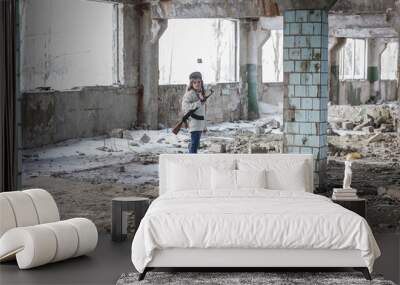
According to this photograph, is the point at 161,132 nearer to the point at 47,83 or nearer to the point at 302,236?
the point at 47,83

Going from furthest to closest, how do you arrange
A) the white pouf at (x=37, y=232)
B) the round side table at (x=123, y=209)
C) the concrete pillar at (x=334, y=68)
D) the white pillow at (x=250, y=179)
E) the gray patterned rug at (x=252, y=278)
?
the concrete pillar at (x=334, y=68) < the round side table at (x=123, y=209) < the white pillow at (x=250, y=179) < the white pouf at (x=37, y=232) < the gray patterned rug at (x=252, y=278)

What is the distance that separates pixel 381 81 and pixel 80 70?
335 centimetres

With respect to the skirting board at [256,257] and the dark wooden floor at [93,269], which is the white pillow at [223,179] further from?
the skirting board at [256,257]

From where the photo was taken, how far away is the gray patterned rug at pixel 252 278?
18.5 feet

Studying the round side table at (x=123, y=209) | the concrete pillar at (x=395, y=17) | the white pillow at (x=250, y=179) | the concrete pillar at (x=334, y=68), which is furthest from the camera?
the concrete pillar at (x=334, y=68)

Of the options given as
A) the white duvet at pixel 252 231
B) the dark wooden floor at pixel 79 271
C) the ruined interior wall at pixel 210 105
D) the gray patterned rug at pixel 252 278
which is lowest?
the dark wooden floor at pixel 79 271

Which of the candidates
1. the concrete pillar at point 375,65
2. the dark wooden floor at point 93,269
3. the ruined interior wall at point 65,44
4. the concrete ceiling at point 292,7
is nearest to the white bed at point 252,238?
the dark wooden floor at point 93,269

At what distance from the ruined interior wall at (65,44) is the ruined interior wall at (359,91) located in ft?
8.61

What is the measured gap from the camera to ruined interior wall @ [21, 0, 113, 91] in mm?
8555

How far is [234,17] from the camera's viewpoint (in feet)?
28.8

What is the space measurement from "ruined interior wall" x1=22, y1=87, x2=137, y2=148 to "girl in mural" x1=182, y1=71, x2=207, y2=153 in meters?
0.66

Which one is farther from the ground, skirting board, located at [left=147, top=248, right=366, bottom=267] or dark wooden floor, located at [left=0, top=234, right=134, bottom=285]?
skirting board, located at [left=147, top=248, right=366, bottom=267]

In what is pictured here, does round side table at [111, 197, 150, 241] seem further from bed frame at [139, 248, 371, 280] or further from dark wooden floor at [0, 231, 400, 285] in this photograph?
bed frame at [139, 248, 371, 280]

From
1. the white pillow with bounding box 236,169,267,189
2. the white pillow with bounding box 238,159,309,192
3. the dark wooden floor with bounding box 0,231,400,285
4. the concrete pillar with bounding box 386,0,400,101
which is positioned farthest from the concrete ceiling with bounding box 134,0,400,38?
the dark wooden floor with bounding box 0,231,400,285
